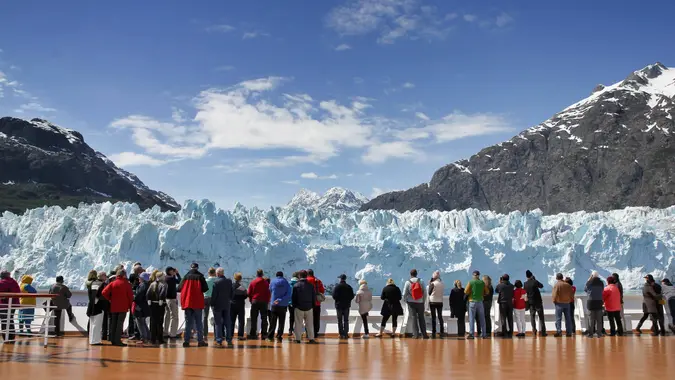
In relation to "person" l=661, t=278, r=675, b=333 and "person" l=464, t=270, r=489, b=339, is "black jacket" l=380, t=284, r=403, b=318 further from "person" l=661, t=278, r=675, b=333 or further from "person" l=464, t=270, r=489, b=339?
"person" l=661, t=278, r=675, b=333

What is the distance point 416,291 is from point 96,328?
21.2 ft

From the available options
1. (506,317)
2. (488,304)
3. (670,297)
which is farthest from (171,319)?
(670,297)

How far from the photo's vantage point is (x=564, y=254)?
45125 mm

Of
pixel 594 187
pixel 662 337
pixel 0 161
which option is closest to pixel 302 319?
pixel 662 337

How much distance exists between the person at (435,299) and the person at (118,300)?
6355 mm

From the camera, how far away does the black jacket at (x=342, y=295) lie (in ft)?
43.8

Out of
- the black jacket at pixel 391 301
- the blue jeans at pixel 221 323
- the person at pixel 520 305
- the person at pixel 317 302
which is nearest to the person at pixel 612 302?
the person at pixel 520 305

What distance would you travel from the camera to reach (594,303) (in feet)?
48.0

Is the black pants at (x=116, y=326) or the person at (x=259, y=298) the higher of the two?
the person at (x=259, y=298)

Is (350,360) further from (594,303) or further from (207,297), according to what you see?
(594,303)

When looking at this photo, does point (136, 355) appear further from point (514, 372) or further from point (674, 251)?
point (674, 251)

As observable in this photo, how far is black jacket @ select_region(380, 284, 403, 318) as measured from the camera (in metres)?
13.8

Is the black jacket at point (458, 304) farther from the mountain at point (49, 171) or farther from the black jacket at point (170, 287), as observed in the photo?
the mountain at point (49, 171)

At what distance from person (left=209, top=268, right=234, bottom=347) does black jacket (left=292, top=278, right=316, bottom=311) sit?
1293 mm
